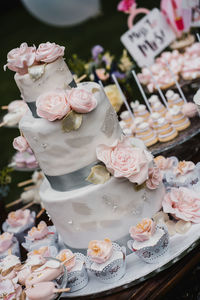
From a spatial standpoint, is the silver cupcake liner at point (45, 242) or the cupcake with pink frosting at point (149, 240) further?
the silver cupcake liner at point (45, 242)

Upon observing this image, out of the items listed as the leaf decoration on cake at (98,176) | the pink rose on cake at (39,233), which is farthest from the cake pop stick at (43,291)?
the pink rose on cake at (39,233)

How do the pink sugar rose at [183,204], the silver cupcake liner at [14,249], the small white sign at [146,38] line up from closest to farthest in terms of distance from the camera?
the pink sugar rose at [183,204], the silver cupcake liner at [14,249], the small white sign at [146,38]

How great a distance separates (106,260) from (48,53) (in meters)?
0.81

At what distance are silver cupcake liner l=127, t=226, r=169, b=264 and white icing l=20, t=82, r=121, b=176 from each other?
39cm

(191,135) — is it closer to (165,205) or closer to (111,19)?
(165,205)

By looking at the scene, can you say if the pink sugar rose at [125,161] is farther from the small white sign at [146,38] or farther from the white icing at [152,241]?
the small white sign at [146,38]

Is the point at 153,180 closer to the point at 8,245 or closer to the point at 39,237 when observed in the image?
the point at 39,237

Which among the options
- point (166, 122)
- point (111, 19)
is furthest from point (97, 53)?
point (111, 19)

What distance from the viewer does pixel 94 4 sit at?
6.39 meters

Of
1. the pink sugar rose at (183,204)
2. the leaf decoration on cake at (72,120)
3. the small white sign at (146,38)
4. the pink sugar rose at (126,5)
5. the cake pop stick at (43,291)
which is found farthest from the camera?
the pink sugar rose at (126,5)

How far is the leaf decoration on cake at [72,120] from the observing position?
1628mm

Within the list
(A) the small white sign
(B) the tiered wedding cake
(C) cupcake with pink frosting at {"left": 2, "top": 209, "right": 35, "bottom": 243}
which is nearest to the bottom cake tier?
(B) the tiered wedding cake

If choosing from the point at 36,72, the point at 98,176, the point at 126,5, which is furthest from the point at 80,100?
the point at 126,5

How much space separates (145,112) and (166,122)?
24 centimetres
